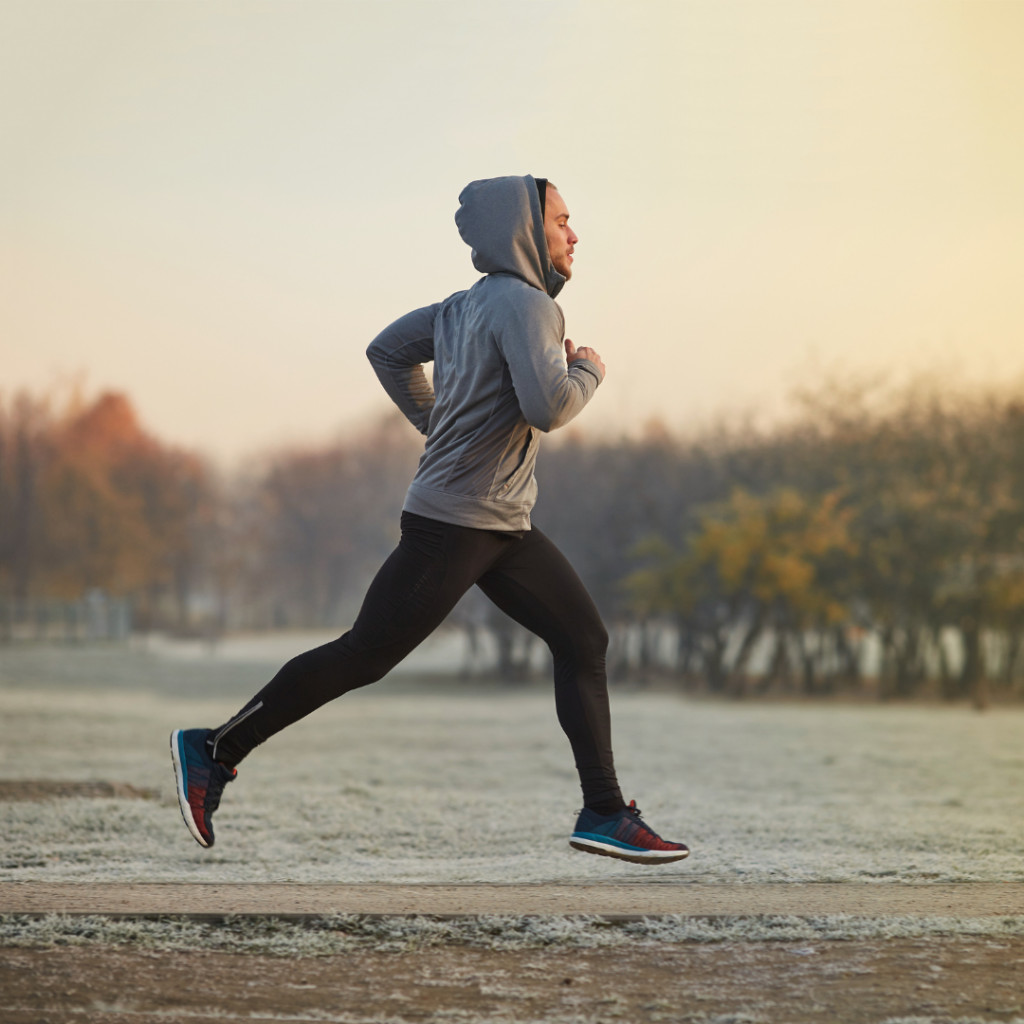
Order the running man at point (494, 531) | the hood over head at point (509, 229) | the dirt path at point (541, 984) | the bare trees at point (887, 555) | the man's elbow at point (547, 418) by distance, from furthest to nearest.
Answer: the bare trees at point (887, 555) → the hood over head at point (509, 229) → the running man at point (494, 531) → the man's elbow at point (547, 418) → the dirt path at point (541, 984)

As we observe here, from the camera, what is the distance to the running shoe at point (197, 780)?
3.67 m

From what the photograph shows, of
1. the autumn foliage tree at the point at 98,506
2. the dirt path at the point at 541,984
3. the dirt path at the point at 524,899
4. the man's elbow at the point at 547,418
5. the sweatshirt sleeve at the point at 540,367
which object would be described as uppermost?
the autumn foliage tree at the point at 98,506

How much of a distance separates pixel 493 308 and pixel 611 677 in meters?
23.0

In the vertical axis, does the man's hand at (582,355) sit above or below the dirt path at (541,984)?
above

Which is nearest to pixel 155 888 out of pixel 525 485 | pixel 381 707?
pixel 525 485

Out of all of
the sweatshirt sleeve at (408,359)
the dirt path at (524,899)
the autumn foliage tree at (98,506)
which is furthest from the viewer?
the autumn foliage tree at (98,506)

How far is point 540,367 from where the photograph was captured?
3398mm

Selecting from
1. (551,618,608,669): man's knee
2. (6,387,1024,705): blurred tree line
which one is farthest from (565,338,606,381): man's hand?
(6,387,1024,705): blurred tree line

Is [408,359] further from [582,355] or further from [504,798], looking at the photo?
[504,798]

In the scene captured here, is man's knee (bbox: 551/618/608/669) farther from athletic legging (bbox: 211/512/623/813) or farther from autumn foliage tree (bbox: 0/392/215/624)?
autumn foliage tree (bbox: 0/392/215/624)

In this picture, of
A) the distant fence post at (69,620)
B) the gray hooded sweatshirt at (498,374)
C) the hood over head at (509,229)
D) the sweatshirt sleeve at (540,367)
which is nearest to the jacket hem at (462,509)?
the gray hooded sweatshirt at (498,374)

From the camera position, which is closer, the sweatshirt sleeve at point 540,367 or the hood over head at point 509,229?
the sweatshirt sleeve at point 540,367

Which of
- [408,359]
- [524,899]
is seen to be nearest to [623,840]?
[524,899]

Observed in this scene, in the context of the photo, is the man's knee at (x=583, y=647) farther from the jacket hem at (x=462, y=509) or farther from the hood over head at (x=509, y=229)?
the hood over head at (x=509, y=229)
